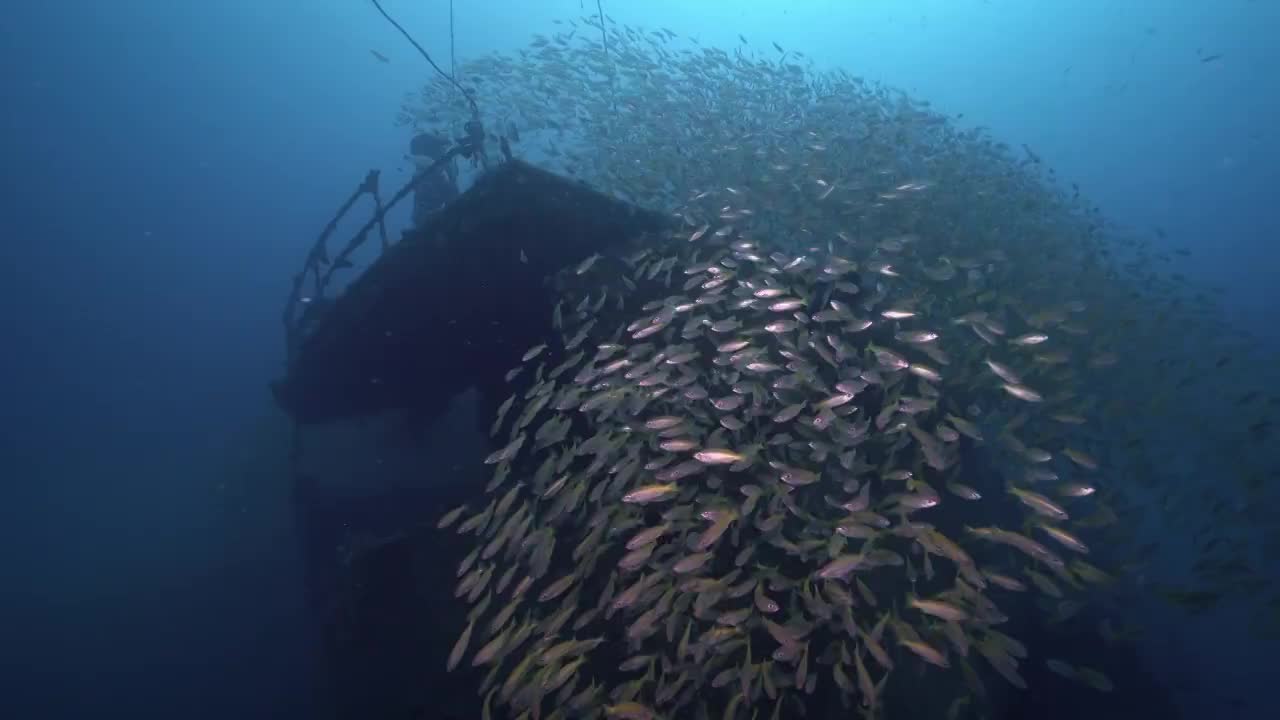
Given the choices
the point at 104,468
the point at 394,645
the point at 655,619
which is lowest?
the point at 104,468

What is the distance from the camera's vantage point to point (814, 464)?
5469 millimetres

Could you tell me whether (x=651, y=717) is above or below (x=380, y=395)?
below

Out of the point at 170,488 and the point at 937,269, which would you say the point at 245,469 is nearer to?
the point at 170,488

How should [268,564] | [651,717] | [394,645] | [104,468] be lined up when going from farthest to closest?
[104,468], [268,564], [394,645], [651,717]

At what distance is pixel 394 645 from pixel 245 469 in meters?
29.1

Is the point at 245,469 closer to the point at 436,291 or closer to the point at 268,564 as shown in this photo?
the point at 268,564

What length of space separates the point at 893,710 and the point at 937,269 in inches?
175

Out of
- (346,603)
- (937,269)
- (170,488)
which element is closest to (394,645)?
(346,603)

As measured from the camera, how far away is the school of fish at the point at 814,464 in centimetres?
462

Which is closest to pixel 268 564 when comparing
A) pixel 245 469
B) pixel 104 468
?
pixel 245 469

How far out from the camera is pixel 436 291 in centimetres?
923

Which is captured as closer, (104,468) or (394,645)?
(394,645)

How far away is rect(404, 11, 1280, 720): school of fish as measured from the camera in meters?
4.62

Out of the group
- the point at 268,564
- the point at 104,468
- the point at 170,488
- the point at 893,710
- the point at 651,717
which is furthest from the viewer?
the point at 104,468
